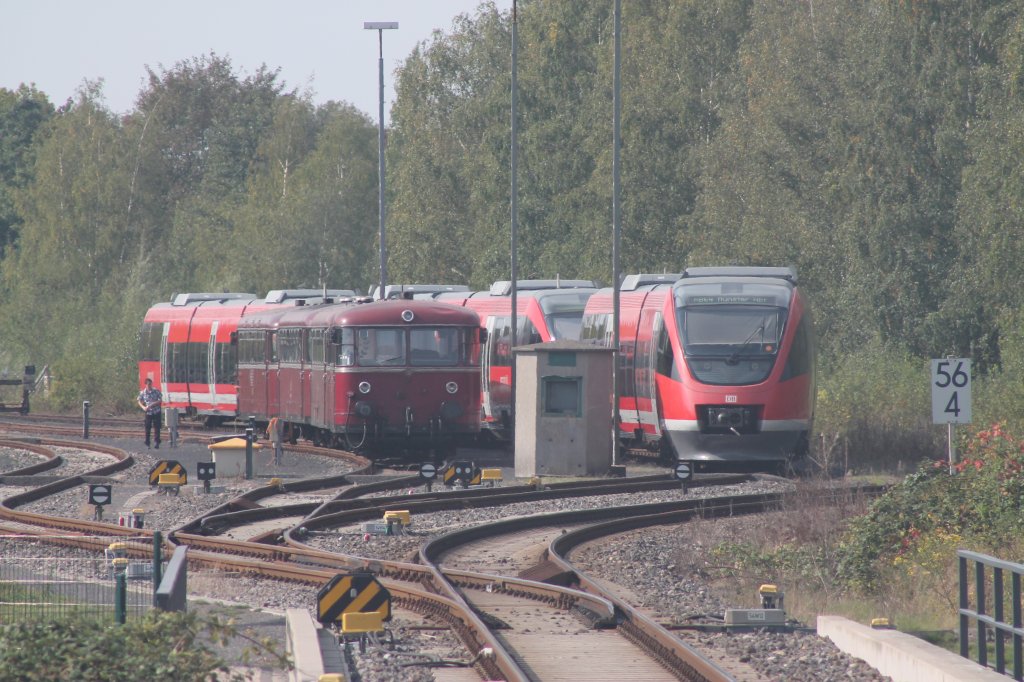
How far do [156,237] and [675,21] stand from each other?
43.2m

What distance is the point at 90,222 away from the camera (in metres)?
81.1

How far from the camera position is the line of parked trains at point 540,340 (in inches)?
1093

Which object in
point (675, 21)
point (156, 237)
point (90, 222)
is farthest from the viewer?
point (156, 237)

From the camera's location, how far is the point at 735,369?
90.8 ft

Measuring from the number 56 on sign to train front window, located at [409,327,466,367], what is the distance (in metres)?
13.0

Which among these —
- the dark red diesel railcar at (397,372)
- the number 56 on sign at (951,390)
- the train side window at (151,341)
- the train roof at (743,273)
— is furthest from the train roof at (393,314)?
the train side window at (151,341)

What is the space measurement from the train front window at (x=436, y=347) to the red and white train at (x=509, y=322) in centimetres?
308

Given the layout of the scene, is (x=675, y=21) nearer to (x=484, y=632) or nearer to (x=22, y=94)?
(x=484, y=632)

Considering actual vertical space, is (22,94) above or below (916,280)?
above

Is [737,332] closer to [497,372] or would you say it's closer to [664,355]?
[664,355]

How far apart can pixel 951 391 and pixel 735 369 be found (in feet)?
27.7

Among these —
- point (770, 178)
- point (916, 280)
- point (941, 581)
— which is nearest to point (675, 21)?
point (770, 178)

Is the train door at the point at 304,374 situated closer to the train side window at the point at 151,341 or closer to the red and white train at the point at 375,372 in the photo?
the red and white train at the point at 375,372

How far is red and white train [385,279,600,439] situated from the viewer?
116 ft
